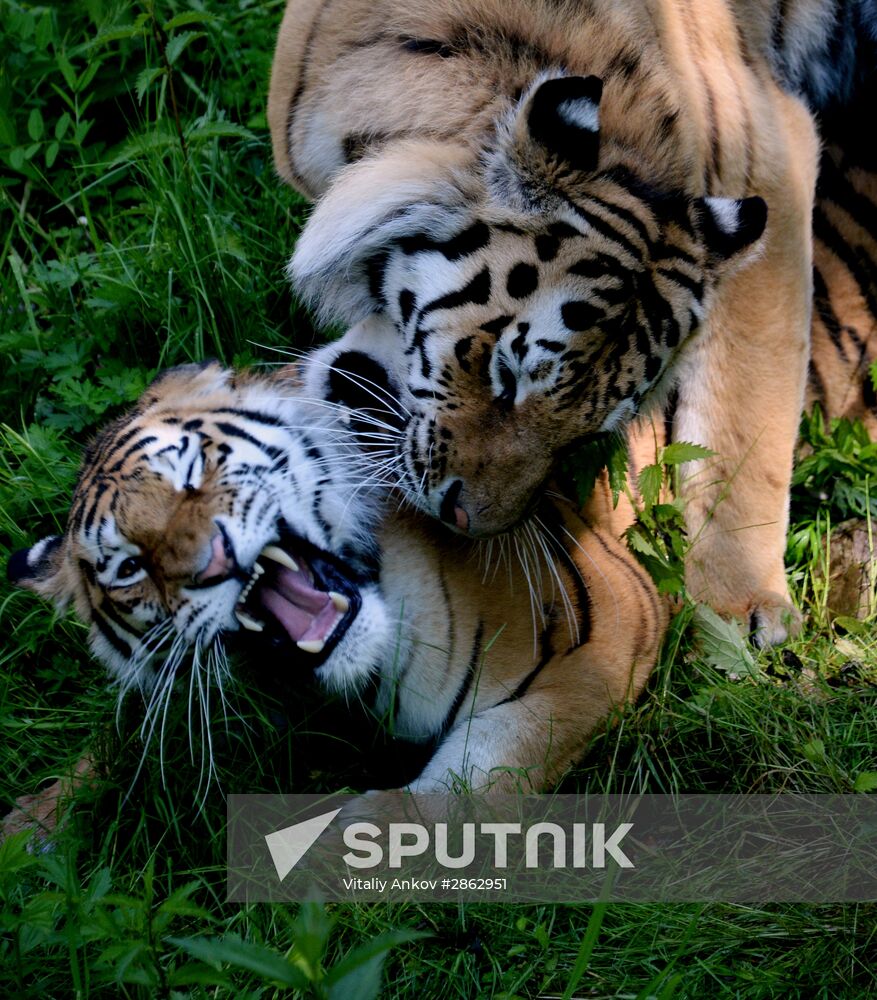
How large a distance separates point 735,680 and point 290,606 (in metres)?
1.16

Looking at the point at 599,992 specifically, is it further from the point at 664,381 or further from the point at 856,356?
the point at 856,356

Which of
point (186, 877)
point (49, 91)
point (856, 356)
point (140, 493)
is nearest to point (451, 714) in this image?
point (186, 877)

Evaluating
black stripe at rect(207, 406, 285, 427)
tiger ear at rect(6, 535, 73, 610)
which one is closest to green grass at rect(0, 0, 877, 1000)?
tiger ear at rect(6, 535, 73, 610)

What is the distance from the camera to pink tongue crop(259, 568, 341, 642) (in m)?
2.57

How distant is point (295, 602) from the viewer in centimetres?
259

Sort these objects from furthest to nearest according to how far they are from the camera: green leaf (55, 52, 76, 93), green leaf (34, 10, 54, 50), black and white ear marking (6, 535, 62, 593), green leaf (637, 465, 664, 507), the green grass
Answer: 1. green leaf (34, 10, 54, 50)
2. green leaf (55, 52, 76, 93)
3. green leaf (637, 465, 664, 507)
4. black and white ear marking (6, 535, 62, 593)
5. the green grass

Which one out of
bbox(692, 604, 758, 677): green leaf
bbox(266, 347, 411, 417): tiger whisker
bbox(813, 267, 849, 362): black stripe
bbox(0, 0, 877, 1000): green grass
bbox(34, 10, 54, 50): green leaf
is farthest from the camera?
bbox(34, 10, 54, 50): green leaf

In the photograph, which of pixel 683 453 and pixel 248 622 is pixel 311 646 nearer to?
pixel 248 622

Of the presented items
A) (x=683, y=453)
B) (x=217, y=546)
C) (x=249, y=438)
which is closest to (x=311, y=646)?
(x=217, y=546)

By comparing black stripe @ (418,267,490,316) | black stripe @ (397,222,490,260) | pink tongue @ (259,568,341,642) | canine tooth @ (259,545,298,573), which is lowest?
pink tongue @ (259,568,341,642)

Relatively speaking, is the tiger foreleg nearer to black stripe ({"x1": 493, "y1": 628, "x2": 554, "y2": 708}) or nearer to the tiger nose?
black stripe ({"x1": 493, "y1": 628, "x2": 554, "y2": 708})

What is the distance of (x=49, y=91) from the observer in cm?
410

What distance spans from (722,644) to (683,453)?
50 centimetres

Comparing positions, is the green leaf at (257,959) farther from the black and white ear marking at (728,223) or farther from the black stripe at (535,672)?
the black and white ear marking at (728,223)
